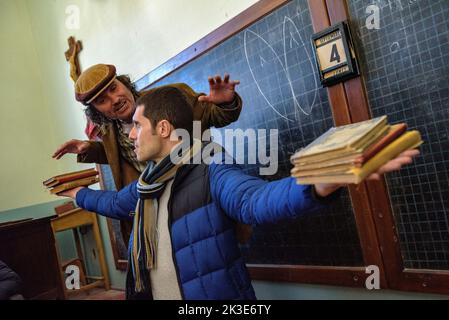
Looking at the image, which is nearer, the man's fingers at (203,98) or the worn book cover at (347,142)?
the worn book cover at (347,142)

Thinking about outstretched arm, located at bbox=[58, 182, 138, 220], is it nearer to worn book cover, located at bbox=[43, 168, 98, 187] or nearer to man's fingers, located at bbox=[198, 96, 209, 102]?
worn book cover, located at bbox=[43, 168, 98, 187]

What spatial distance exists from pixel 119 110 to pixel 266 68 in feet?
2.67

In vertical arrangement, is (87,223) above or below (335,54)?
below

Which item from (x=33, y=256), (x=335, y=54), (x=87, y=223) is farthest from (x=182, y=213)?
(x=87, y=223)

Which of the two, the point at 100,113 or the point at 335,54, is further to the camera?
the point at 100,113

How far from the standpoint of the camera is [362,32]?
153 cm

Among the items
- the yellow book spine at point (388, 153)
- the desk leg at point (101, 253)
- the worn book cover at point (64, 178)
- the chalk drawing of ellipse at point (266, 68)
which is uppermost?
the chalk drawing of ellipse at point (266, 68)

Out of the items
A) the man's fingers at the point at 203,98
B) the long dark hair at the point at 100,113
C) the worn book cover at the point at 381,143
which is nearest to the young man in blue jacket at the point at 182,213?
the man's fingers at the point at 203,98

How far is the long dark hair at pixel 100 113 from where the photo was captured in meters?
2.12

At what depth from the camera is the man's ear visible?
1372 mm

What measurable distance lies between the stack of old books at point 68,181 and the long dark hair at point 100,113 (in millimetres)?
367

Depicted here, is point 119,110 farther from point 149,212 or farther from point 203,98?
point 149,212

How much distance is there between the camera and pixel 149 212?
1378mm

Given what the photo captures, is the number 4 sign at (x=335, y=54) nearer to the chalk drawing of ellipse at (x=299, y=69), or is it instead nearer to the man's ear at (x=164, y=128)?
the chalk drawing of ellipse at (x=299, y=69)
